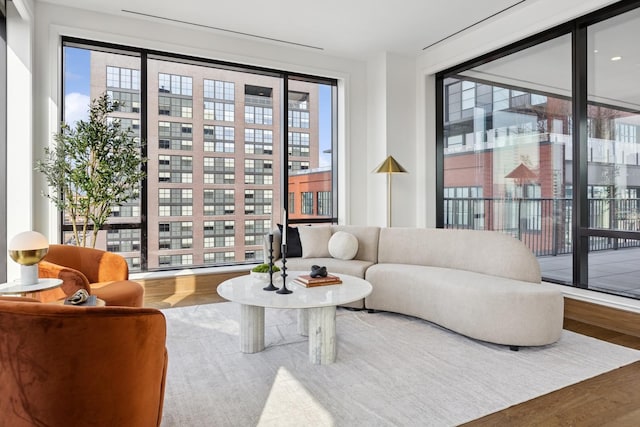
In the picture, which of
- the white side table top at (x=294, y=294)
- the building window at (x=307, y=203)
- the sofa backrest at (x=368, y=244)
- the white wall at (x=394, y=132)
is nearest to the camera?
the white side table top at (x=294, y=294)

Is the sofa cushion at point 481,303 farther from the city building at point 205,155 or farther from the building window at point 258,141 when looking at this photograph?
A: the building window at point 258,141

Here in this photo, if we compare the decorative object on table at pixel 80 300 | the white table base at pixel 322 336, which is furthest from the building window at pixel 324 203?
the decorative object on table at pixel 80 300

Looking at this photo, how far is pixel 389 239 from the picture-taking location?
4105mm

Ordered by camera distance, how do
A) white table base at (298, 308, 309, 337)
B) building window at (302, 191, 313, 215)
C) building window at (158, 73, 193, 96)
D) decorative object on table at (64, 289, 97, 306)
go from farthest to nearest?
building window at (302, 191, 313, 215) < building window at (158, 73, 193, 96) < white table base at (298, 308, 309, 337) < decorative object on table at (64, 289, 97, 306)

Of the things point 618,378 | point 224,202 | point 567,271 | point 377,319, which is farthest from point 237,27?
point 618,378

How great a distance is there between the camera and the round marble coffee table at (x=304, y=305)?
243 cm

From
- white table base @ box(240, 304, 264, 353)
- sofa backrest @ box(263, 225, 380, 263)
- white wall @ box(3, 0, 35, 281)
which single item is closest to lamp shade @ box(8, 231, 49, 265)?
white table base @ box(240, 304, 264, 353)

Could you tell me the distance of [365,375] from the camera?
2.33m

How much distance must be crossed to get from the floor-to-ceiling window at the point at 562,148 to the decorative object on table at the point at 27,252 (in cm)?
413

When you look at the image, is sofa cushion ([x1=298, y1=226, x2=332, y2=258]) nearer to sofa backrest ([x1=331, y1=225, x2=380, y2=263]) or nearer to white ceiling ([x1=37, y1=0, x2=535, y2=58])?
sofa backrest ([x1=331, y1=225, x2=380, y2=263])

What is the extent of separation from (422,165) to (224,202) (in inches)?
103

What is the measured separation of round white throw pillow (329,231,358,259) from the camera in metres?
4.05

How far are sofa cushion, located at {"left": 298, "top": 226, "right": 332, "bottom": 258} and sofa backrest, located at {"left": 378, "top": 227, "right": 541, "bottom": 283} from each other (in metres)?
0.58

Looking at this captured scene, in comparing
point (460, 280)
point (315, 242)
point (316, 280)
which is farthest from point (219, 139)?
point (460, 280)
